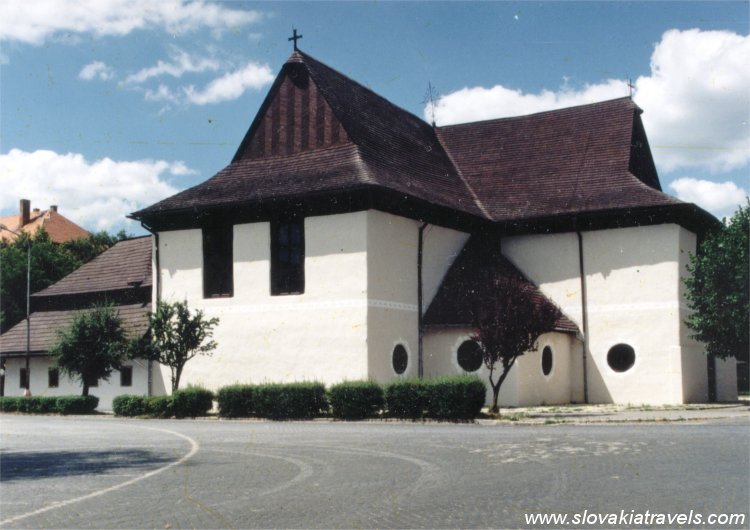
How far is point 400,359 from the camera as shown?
105ft

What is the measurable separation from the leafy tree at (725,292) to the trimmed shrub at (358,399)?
11.8 metres

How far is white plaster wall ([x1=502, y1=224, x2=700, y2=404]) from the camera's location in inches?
1281

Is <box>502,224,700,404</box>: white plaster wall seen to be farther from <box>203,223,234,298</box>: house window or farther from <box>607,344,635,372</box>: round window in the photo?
<box>203,223,234,298</box>: house window

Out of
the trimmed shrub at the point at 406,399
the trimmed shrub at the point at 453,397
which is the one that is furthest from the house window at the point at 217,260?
the trimmed shrub at the point at 453,397

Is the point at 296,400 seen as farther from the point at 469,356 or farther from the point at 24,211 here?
the point at 24,211

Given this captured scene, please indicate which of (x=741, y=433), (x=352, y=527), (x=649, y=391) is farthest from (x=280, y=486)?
(x=649, y=391)

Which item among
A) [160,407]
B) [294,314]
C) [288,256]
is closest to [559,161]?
[288,256]

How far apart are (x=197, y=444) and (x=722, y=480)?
33.8ft

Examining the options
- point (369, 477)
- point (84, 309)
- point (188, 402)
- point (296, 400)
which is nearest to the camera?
point (369, 477)

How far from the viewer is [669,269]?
3269 centimetres

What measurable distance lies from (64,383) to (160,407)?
12.9m

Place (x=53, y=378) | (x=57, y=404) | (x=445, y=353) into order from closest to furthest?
(x=445, y=353) → (x=57, y=404) → (x=53, y=378)

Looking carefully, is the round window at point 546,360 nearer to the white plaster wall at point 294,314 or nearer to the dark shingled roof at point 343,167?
the dark shingled roof at point 343,167

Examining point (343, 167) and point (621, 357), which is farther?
point (621, 357)
